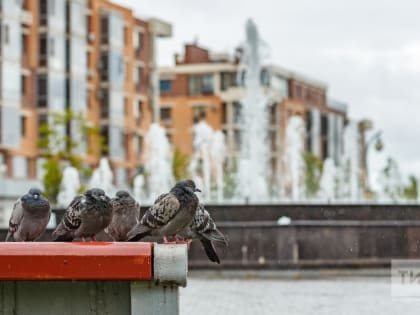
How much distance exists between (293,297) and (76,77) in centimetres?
5437

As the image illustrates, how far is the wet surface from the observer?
14797 mm

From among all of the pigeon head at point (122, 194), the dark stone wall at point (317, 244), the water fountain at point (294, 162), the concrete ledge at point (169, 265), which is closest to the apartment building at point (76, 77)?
the water fountain at point (294, 162)

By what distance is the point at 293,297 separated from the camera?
56.1 ft

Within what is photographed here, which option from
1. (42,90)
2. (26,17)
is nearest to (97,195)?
(26,17)

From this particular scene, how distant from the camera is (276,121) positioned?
110 metres

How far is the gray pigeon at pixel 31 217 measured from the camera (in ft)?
31.8

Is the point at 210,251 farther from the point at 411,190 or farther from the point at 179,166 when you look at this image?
the point at 411,190

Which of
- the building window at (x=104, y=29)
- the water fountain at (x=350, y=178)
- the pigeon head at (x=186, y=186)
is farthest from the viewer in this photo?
the building window at (x=104, y=29)

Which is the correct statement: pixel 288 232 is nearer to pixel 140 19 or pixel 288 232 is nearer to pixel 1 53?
pixel 1 53

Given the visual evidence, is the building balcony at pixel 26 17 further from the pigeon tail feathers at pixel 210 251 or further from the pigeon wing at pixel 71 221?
the pigeon wing at pixel 71 221

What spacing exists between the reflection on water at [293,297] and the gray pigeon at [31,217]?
4.88m

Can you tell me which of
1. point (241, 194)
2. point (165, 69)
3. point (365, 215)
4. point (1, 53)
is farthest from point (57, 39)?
point (365, 215)

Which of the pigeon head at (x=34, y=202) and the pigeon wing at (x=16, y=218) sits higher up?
the pigeon head at (x=34, y=202)

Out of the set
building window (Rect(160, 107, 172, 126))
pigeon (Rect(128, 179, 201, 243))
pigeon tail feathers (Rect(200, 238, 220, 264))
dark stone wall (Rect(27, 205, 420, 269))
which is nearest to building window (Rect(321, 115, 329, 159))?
building window (Rect(160, 107, 172, 126))
